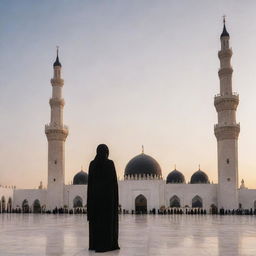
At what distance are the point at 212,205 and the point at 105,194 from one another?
31688mm

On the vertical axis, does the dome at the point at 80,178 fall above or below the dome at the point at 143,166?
below

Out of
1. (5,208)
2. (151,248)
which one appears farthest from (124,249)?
(5,208)

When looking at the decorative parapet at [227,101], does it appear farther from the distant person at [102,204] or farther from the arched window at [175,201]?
the distant person at [102,204]

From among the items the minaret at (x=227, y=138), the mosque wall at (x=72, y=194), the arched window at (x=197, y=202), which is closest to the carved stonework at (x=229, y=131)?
the minaret at (x=227, y=138)

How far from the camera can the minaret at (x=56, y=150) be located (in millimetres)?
39469

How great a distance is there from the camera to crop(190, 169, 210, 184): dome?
157 ft

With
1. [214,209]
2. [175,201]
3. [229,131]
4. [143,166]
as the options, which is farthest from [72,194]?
[229,131]

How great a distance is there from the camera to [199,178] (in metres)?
48.2

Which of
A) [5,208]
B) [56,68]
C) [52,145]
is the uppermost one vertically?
[56,68]

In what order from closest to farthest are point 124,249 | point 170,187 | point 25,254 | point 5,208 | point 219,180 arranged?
point 25,254, point 124,249, point 219,180, point 170,187, point 5,208

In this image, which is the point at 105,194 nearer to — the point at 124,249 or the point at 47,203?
the point at 124,249

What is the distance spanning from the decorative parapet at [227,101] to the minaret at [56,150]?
47.6 feet

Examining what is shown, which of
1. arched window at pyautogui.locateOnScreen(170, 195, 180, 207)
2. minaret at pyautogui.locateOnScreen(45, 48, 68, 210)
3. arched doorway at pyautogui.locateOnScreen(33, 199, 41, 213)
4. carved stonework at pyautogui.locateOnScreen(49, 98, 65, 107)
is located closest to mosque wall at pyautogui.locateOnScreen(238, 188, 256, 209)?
arched window at pyautogui.locateOnScreen(170, 195, 180, 207)

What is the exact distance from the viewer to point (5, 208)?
4316 centimetres
